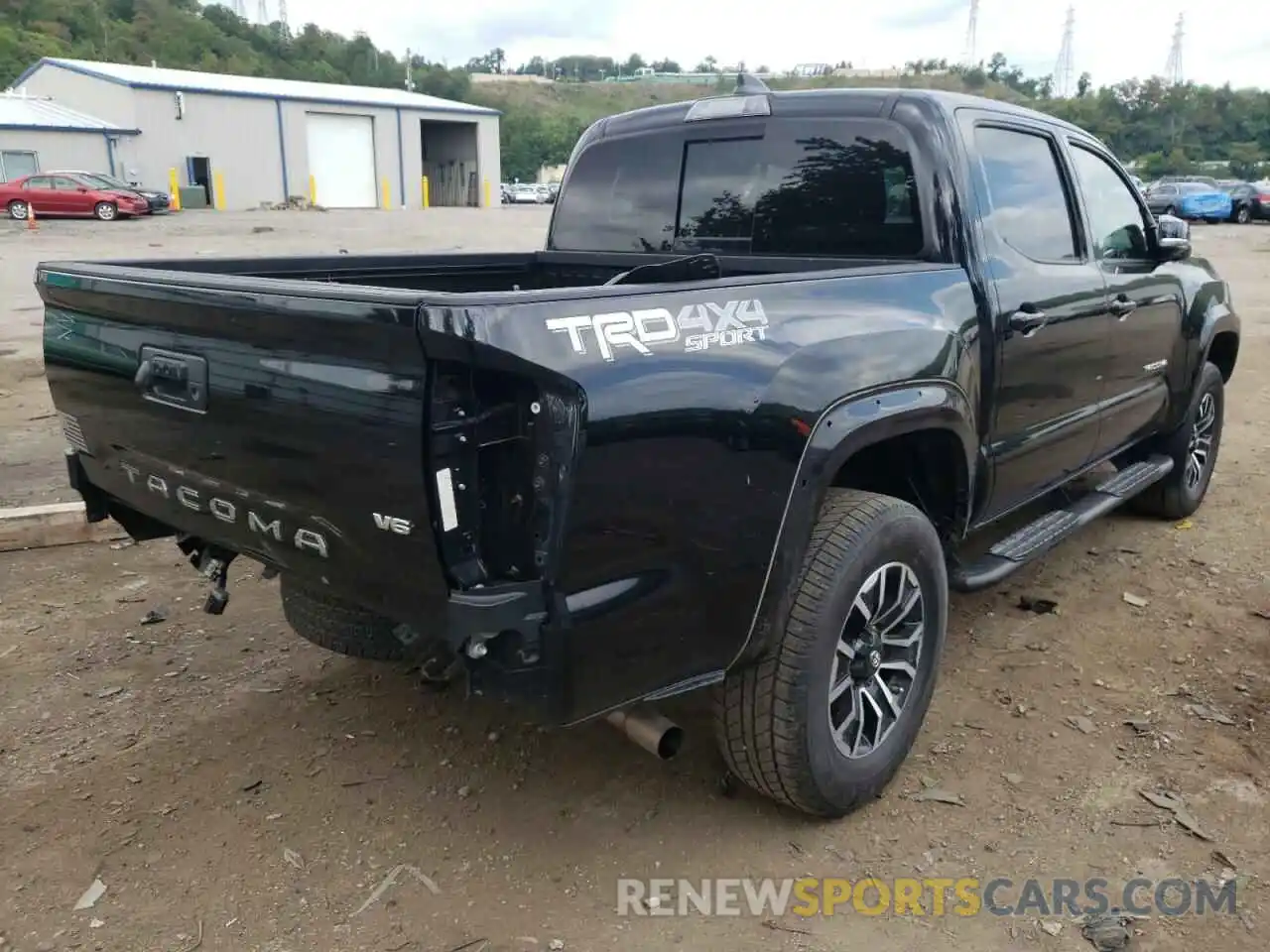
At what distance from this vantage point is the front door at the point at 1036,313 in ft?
11.7

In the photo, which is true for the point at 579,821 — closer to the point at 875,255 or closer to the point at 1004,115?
the point at 875,255

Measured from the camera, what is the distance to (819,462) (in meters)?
2.62

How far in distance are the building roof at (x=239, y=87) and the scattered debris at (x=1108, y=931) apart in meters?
47.9

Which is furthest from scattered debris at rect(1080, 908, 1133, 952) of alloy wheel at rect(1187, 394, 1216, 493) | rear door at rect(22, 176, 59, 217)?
rear door at rect(22, 176, 59, 217)

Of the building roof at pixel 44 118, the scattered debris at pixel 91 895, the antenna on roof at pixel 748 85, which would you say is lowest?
the scattered debris at pixel 91 895

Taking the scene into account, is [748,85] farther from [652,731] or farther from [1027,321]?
[652,731]

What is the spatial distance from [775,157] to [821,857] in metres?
2.38

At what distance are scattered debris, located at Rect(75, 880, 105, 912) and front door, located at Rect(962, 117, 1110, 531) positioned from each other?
9.79 feet

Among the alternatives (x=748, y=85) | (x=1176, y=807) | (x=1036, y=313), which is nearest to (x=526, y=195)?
(x=748, y=85)

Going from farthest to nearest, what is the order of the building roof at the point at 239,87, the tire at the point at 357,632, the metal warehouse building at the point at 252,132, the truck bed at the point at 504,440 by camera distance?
1. the building roof at the point at 239,87
2. the metal warehouse building at the point at 252,132
3. the tire at the point at 357,632
4. the truck bed at the point at 504,440

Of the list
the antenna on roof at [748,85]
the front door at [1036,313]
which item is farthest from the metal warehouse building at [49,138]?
the front door at [1036,313]

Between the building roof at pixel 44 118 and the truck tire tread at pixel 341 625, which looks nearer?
the truck tire tread at pixel 341 625

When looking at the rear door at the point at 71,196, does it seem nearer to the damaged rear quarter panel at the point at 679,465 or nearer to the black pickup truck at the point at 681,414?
the black pickup truck at the point at 681,414

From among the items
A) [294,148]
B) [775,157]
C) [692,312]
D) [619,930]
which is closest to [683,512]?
[692,312]
